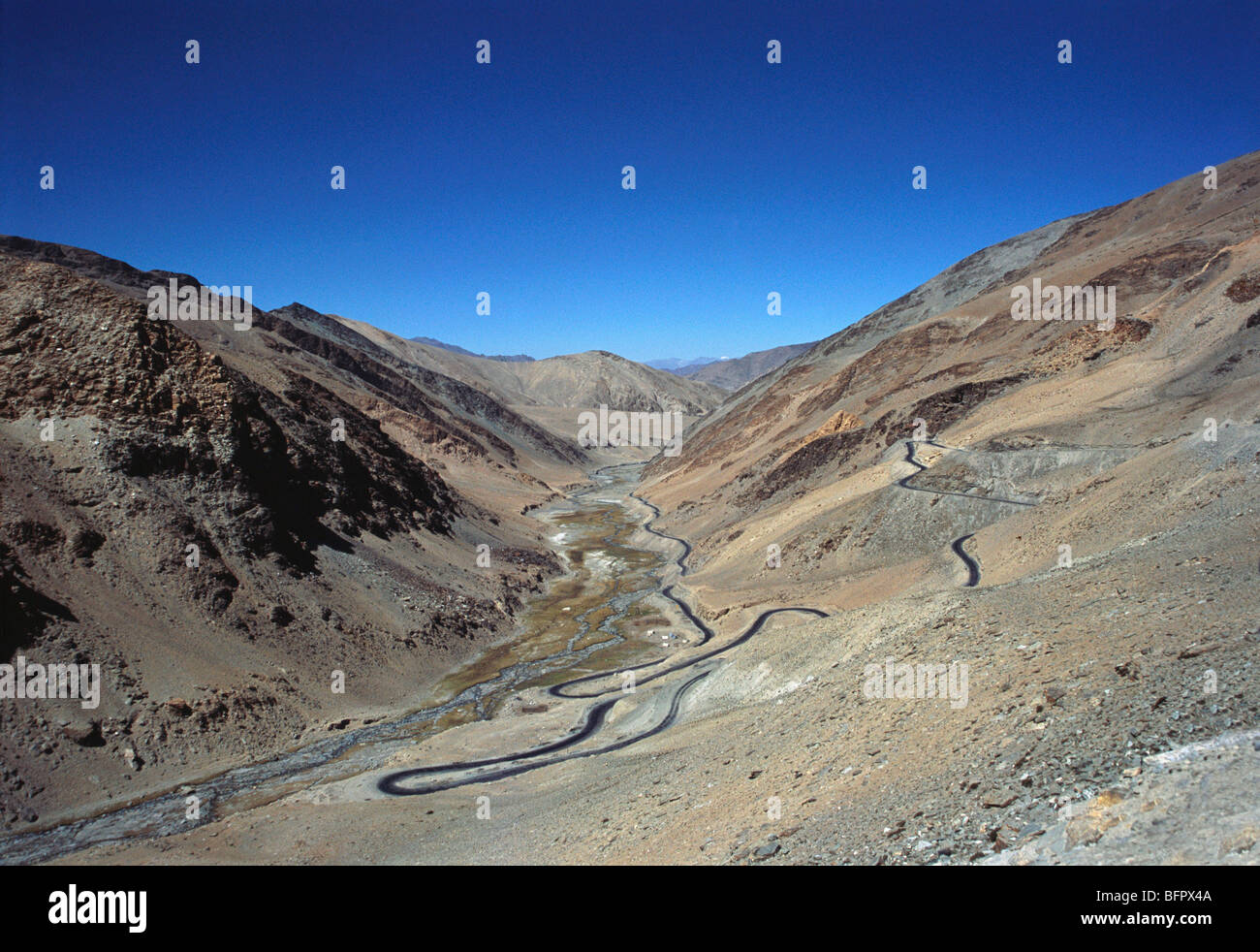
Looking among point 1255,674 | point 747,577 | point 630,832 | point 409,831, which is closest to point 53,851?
point 409,831

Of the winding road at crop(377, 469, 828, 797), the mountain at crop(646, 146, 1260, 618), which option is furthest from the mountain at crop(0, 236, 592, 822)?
the mountain at crop(646, 146, 1260, 618)

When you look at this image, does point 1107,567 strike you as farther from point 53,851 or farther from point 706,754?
point 53,851

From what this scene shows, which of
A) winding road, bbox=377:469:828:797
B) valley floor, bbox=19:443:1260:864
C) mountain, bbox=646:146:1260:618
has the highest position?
mountain, bbox=646:146:1260:618

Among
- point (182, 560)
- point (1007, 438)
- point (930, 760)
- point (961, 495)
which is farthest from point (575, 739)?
point (1007, 438)

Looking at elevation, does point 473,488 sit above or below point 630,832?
above

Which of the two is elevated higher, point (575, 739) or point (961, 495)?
point (961, 495)

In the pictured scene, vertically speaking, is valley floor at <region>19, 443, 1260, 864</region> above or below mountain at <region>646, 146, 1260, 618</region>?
below

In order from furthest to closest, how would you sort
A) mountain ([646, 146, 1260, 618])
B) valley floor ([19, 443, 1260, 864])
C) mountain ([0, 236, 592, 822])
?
mountain ([646, 146, 1260, 618])
mountain ([0, 236, 592, 822])
valley floor ([19, 443, 1260, 864])

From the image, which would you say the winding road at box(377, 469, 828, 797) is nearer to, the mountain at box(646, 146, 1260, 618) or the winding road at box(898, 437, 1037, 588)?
the winding road at box(898, 437, 1037, 588)

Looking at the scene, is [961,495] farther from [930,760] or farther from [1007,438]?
[930,760]

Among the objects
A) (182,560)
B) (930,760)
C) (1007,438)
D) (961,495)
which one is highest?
(1007,438)
